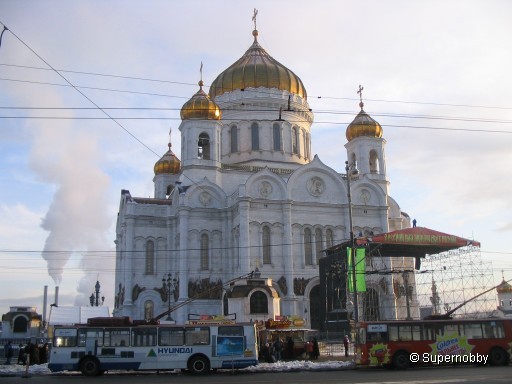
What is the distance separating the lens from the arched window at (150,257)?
4338cm

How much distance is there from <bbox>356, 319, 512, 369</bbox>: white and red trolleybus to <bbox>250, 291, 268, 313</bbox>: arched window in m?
13.1

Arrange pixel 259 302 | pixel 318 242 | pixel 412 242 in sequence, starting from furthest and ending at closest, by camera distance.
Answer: pixel 318 242 → pixel 412 242 → pixel 259 302

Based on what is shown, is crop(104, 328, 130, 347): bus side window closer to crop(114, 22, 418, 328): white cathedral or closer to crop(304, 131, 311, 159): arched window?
crop(114, 22, 418, 328): white cathedral

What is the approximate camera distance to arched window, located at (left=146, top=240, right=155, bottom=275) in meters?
43.4

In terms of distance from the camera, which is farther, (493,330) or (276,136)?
(276,136)

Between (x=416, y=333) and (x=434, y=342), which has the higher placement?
(x=416, y=333)

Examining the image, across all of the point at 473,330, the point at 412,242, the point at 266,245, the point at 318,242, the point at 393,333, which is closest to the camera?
the point at 393,333

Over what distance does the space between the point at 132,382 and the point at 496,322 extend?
13025mm

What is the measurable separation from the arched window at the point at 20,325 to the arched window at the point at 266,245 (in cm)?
2192

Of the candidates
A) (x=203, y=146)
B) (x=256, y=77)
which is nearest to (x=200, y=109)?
(x=203, y=146)

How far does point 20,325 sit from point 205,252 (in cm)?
1803

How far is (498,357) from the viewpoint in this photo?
2014 cm

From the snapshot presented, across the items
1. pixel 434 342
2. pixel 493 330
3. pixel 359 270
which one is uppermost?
pixel 359 270

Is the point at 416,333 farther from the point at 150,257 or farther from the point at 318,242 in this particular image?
the point at 150,257
